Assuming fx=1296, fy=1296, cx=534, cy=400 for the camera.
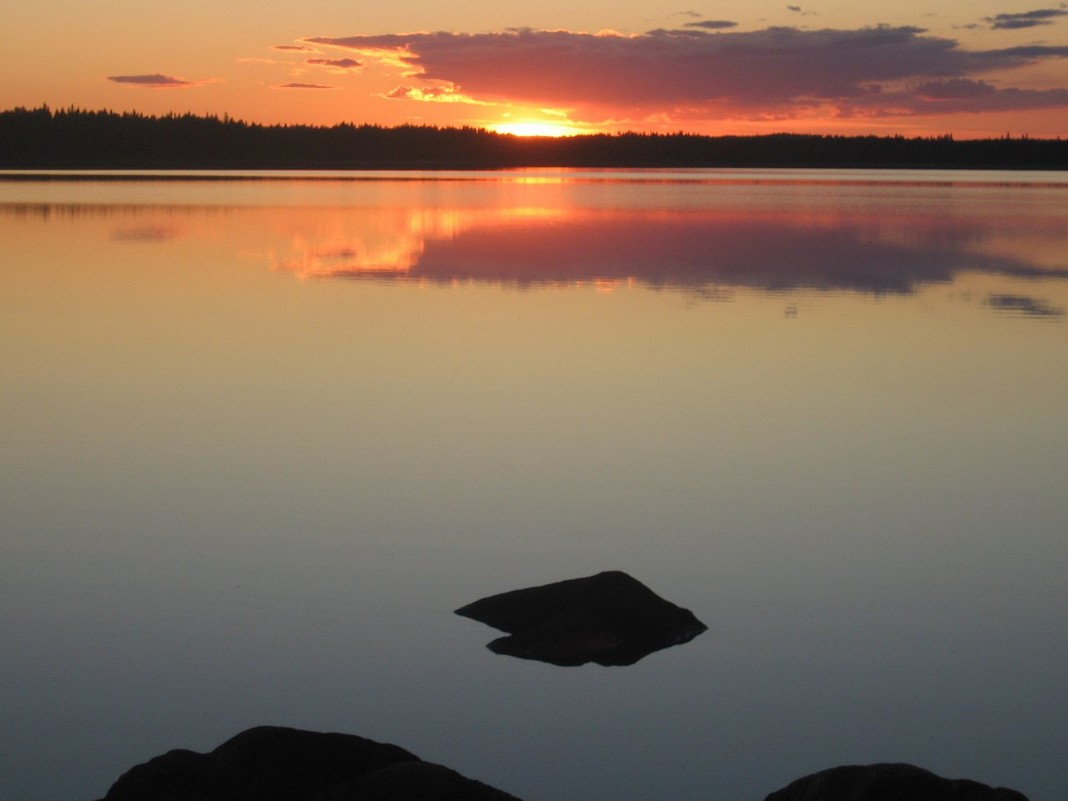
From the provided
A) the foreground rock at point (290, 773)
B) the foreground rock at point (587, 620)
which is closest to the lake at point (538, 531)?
the foreground rock at point (587, 620)

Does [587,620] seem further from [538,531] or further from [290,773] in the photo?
[290,773]

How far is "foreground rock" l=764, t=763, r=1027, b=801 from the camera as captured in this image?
339 cm

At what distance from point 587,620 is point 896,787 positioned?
1.89 metres

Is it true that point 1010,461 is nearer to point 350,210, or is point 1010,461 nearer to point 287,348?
point 287,348

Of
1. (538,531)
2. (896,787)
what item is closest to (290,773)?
(896,787)

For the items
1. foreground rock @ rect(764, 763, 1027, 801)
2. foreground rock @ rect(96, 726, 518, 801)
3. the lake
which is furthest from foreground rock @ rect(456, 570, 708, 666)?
foreground rock @ rect(764, 763, 1027, 801)

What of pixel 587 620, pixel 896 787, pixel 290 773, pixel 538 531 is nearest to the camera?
pixel 896 787

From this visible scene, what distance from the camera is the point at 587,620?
5.14 m

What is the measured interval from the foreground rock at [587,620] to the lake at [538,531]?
0.31ft

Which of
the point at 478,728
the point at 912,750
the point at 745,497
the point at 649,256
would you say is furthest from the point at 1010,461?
the point at 649,256

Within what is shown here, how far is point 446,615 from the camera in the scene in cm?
532

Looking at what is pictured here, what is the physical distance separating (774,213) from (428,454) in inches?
1243

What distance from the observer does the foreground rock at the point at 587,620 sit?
5.04 m

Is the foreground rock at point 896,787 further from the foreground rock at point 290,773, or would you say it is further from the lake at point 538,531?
the foreground rock at point 290,773
